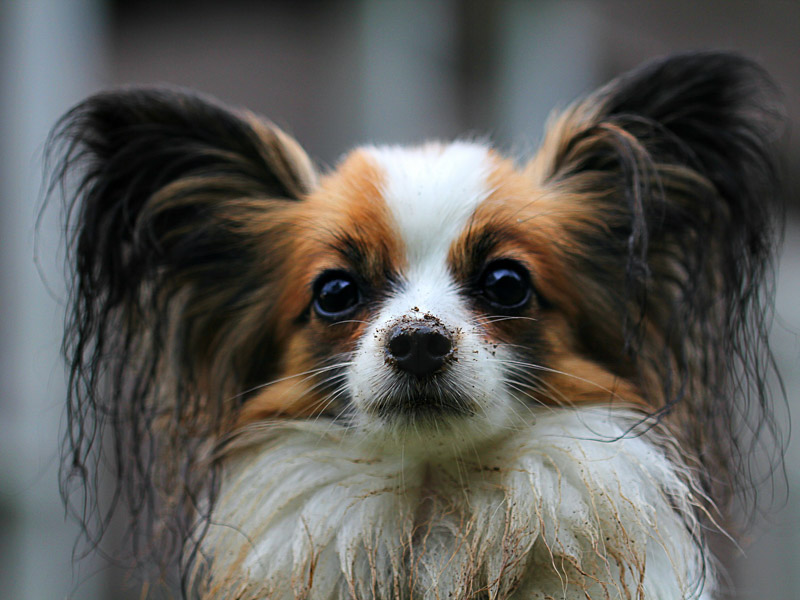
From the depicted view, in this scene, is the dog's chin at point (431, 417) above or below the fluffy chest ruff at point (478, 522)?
above

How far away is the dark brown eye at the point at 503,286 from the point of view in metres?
1.69

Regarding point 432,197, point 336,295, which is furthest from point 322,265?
point 432,197

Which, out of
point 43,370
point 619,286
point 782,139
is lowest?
point 43,370

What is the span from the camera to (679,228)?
1842 millimetres

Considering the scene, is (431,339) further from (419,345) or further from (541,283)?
(541,283)

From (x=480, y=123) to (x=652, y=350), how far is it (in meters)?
2.85

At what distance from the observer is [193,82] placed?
454cm

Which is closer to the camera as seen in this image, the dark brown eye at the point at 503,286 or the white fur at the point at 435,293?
the white fur at the point at 435,293

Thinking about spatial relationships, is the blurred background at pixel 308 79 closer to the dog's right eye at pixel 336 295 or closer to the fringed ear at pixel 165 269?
the fringed ear at pixel 165 269

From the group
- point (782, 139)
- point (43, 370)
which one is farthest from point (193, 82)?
point (782, 139)

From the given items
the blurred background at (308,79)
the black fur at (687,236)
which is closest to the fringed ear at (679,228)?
the black fur at (687,236)

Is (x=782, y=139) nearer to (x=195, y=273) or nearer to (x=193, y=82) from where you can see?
(x=195, y=273)

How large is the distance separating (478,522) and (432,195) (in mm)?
740

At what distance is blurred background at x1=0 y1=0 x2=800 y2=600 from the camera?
371 centimetres
